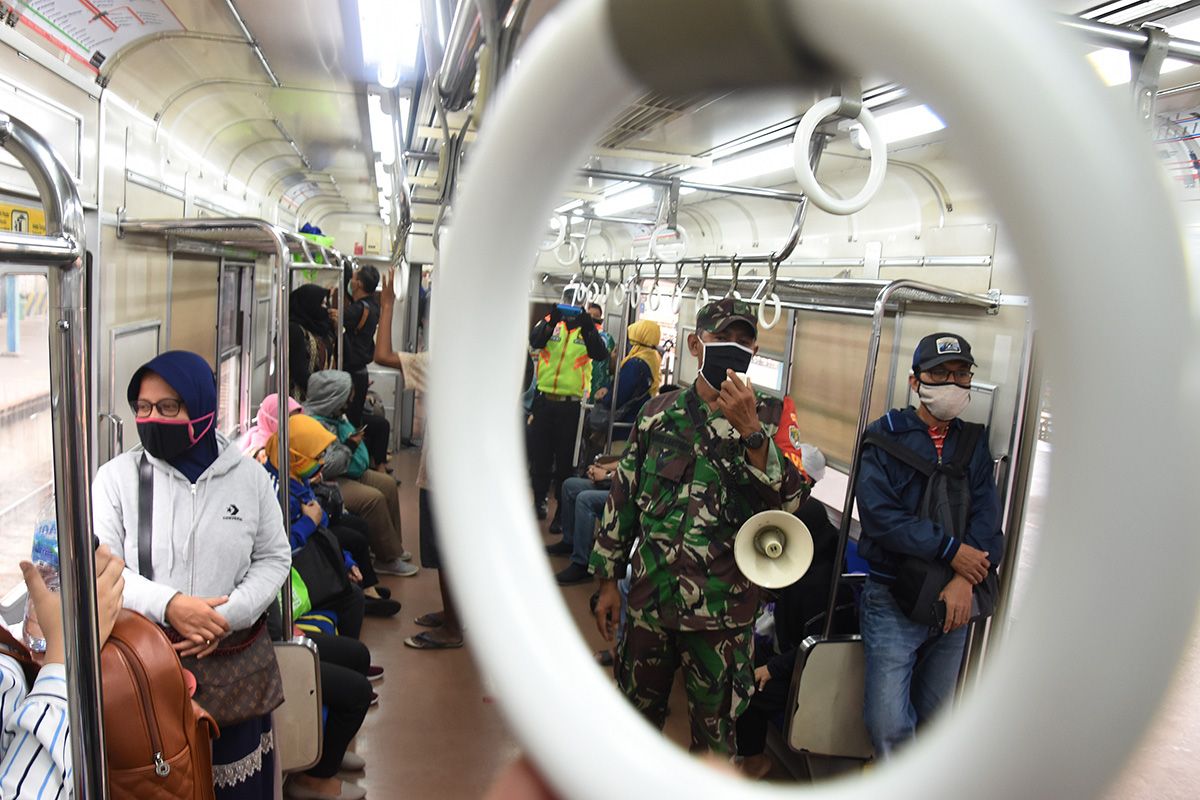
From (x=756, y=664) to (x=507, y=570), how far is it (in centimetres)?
394

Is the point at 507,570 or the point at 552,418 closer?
the point at 507,570

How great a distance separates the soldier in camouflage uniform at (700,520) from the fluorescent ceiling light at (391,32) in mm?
1601

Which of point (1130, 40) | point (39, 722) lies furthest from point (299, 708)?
point (1130, 40)

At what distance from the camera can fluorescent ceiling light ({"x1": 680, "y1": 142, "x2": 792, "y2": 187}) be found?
5.26m

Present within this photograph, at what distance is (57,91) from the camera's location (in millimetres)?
2936

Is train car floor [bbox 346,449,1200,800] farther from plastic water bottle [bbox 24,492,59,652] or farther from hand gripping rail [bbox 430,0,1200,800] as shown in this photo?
hand gripping rail [bbox 430,0,1200,800]

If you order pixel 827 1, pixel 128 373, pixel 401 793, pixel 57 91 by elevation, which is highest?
pixel 57 91

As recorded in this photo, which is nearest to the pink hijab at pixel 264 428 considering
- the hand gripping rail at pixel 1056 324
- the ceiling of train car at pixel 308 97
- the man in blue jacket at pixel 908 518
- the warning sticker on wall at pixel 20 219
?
the warning sticker on wall at pixel 20 219

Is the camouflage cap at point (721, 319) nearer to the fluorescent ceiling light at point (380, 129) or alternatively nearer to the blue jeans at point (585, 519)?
the fluorescent ceiling light at point (380, 129)

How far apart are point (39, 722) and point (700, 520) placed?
1.82m

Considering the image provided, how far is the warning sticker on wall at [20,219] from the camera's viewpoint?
8.60ft

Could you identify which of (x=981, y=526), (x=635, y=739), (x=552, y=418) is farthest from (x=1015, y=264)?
(x=552, y=418)

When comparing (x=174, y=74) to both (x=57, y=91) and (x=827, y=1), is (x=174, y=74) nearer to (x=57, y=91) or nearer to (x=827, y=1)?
(x=57, y=91)

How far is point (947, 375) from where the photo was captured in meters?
3.14
